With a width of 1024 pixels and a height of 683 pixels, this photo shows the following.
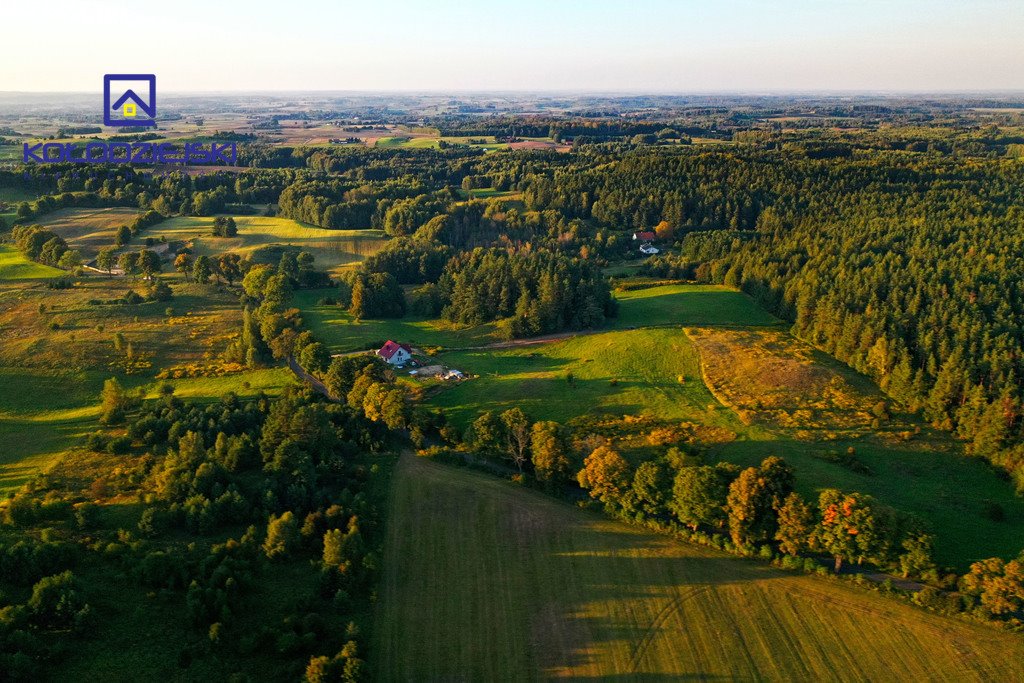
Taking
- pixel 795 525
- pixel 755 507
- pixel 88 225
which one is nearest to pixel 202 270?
pixel 88 225

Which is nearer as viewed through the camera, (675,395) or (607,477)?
(607,477)

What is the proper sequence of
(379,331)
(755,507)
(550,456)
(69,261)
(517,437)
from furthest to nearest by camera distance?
1. (69,261)
2. (379,331)
3. (517,437)
4. (550,456)
5. (755,507)

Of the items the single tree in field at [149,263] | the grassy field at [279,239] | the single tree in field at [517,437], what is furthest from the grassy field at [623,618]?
the grassy field at [279,239]

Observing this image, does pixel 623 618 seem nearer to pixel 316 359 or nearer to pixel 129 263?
pixel 316 359

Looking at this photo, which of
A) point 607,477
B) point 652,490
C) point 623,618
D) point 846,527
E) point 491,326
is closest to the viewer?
point 623,618

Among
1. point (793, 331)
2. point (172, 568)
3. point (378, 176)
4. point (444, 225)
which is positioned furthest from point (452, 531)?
point (378, 176)

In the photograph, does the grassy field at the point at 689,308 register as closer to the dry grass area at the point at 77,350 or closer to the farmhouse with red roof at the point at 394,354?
the farmhouse with red roof at the point at 394,354

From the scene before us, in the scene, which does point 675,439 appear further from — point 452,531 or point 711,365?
point 452,531
